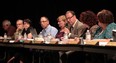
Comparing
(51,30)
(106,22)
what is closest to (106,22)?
(106,22)

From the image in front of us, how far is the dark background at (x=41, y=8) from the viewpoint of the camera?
22.5ft

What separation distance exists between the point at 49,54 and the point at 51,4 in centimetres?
421

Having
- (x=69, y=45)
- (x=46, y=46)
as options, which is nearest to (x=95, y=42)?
(x=69, y=45)

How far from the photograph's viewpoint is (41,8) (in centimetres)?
873

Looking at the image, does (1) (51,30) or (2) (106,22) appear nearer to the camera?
(2) (106,22)

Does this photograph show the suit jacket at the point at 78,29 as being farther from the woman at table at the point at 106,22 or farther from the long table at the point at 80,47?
the woman at table at the point at 106,22

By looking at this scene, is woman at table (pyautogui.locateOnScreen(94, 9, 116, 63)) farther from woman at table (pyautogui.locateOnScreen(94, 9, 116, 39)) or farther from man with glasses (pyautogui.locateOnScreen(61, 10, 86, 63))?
man with glasses (pyautogui.locateOnScreen(61, 10, 86, 63))

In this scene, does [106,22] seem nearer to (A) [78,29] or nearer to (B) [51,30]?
(A) [78,29]

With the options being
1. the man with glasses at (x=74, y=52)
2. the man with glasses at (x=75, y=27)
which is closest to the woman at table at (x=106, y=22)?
the man with glasses at (x=74, y=52)

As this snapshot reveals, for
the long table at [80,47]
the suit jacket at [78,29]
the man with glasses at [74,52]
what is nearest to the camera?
the long table at [80,47]

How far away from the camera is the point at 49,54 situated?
4.38 meters

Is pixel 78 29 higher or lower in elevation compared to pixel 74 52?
higher

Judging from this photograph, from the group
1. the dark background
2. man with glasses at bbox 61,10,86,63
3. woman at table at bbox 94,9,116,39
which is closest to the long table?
man with glasses at bbox 61,10,86,63

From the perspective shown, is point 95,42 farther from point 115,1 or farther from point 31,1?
point 31,1
